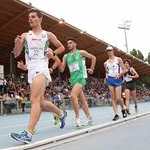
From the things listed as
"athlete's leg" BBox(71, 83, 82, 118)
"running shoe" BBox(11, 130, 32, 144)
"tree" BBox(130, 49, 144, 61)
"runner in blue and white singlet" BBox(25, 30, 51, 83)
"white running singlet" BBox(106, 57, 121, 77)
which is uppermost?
"tree" BBox(130, 49, 144, 61)

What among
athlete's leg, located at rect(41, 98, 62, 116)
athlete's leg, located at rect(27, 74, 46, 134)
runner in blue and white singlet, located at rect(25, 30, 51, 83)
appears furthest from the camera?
athlete's leg, located at rect(41, 98, 62, 116)

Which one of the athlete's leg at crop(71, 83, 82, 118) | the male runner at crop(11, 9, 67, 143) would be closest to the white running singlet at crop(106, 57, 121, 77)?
the athlete's leg at crop(71, 83, 82, 118)

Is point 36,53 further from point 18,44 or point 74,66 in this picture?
point 74,66

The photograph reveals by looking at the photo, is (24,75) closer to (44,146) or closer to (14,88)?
(14,88)

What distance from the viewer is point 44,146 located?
6.40 m

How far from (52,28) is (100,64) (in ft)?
63.8

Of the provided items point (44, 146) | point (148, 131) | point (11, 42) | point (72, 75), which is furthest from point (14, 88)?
point (44, 146)

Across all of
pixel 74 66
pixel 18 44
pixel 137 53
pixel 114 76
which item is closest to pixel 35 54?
pixel 18 44

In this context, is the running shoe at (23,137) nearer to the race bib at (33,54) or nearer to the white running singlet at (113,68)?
the race bib at (33,54)

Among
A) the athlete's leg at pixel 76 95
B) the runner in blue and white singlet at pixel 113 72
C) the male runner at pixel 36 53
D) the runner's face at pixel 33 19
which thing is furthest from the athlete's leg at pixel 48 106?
the runner in blue and white singlet at pixel 113 72

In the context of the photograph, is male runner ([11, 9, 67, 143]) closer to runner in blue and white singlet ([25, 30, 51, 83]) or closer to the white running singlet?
runner in blue and white singlet ([25, 30, 51, 83])

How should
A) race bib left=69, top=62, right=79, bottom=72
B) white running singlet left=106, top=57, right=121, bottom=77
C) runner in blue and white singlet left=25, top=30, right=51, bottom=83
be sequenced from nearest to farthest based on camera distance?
runner in blue and white singlet left=25, top=30, right=51, bottom=83 → race bib left=69, top=62, right=79, bottom=72 → white running singlet left=106, top=57, right=121, bottom=77

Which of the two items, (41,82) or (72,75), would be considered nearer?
(41,82)

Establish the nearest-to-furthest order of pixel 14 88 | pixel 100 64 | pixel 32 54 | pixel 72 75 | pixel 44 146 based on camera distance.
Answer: pixel 44 146 < pixel 32 54 < pixel 72 75 < pixel 14 88 < pixel 100 64
